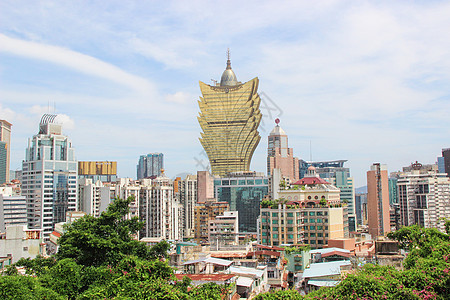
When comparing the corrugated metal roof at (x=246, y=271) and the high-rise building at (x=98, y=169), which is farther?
the high-rise building at (x=98, y=169)

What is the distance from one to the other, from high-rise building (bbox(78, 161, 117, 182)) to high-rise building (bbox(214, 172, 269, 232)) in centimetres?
3790

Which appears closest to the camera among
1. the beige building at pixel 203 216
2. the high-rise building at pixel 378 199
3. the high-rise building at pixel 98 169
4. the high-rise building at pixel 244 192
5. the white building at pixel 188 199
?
the beige building at pixel 203 216

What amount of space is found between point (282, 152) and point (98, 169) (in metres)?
73.5

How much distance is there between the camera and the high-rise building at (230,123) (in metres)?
132

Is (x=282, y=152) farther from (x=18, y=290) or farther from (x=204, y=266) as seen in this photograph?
(x=18, y=290)

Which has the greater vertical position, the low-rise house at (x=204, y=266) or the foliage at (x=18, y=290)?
the foliage at (x=18, y=290)

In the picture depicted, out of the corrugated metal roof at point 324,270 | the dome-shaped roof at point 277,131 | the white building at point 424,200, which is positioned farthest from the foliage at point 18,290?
the dome-shaped roof at point 277,131

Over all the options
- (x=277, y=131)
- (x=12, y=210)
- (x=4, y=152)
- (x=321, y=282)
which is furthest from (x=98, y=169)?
(x=321, y=282)

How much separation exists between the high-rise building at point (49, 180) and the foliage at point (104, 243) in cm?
5694

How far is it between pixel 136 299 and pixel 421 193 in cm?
9542

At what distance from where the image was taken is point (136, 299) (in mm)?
13172

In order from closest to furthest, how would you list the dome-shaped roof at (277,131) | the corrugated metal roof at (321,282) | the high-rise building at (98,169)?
the corrugated metal roof at (321,282) → the high-rise building at (98,169) → the dome-shaped roof at (277,131)

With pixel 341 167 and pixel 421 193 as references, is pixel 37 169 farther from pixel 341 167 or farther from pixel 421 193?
pixel 341 167

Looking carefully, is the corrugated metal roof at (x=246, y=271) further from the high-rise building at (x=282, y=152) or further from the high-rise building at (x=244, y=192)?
the high-rise building at (x=282, y=152)
